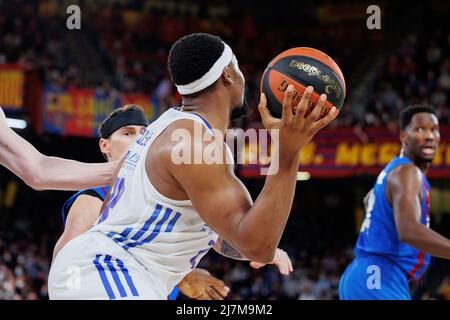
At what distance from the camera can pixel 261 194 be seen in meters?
2.56

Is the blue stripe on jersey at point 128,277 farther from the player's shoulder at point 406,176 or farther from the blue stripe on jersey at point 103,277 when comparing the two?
the player's shoulder at point 406,176

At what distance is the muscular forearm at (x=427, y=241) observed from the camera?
4.51 m

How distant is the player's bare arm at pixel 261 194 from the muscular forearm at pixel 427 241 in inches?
Result: 89.0

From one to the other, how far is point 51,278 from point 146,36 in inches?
627

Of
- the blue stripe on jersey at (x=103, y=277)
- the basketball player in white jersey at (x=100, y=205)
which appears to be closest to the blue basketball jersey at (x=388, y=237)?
the basketball player in white jersey at (x=100, y=205)

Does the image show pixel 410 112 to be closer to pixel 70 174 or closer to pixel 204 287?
pixel 204 287

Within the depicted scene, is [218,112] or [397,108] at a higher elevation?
→ [218,112]

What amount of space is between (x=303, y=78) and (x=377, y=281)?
250 cm

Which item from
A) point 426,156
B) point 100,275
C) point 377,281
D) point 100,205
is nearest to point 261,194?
point 100,275

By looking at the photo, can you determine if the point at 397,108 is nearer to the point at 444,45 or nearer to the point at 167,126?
the point at 444,45

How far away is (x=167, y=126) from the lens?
2820mm

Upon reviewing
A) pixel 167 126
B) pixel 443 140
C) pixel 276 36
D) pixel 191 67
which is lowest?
pixel 443 140

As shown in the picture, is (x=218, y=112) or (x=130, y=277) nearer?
(x=130, y=277)
